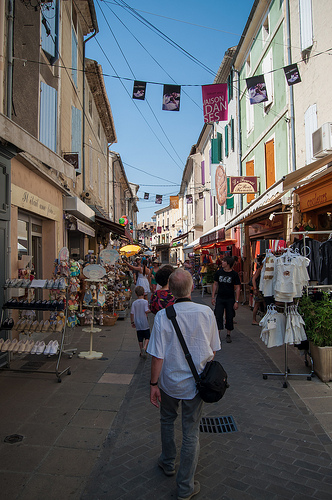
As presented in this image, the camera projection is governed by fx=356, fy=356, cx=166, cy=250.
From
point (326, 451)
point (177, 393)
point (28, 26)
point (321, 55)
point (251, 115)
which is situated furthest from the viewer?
point (251, 115)

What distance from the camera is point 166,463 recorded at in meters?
2.82

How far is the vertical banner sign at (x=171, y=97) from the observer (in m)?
8.71

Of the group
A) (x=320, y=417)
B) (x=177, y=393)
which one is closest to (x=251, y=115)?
(x=320, y=417)

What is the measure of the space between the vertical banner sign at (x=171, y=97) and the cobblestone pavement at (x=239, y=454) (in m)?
6.80

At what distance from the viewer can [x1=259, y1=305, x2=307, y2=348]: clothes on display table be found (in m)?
4.83

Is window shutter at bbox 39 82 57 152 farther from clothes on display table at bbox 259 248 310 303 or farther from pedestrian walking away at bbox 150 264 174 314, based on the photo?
clothes on display table at bbox 259 248 310 303

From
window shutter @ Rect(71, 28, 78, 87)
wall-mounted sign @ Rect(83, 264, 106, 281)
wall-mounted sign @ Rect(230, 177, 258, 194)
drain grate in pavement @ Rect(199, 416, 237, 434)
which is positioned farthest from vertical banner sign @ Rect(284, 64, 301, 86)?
drain grate in pavement @ Rect(199, 416, 237, 434)

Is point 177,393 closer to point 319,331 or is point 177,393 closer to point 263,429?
point 263,429

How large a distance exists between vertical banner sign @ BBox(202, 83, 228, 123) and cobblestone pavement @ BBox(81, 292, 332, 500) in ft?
24.9

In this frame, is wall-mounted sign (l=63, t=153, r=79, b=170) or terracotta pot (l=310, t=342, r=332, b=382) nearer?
terracotta pot (l=310, t=342, r=332, b=382)

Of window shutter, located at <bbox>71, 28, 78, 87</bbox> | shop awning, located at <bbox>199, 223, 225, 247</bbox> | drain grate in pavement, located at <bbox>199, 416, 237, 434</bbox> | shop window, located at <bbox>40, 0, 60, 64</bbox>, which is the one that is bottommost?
drain grate in pavement, located at <bbox>199, 416, 237, 434</bbox>

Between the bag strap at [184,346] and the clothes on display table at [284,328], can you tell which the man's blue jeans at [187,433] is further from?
the clothes on display table at [284,328]

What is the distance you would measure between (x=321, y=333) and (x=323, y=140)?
4.15m

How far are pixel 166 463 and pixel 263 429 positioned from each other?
4.06 feet
